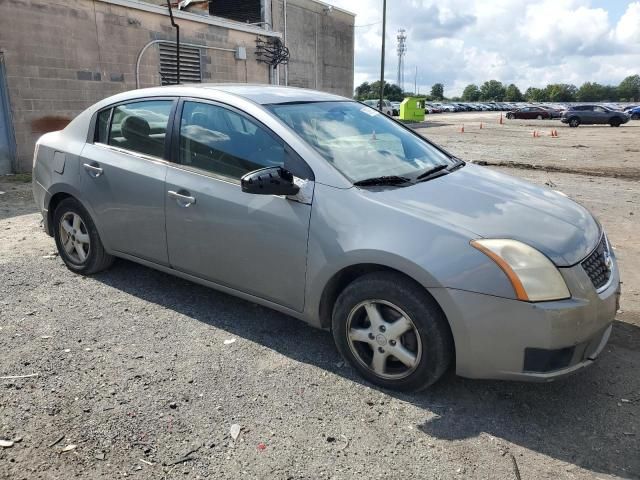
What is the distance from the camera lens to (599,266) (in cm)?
296

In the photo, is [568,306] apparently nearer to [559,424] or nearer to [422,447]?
[559,424]

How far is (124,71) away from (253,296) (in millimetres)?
11200

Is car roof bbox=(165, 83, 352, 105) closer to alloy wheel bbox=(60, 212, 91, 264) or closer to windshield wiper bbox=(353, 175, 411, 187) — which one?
windshield wiper bbox=(353, 175, 411, 187)

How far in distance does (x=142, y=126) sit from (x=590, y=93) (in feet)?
394

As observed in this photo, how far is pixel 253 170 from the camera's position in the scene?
3426 mm

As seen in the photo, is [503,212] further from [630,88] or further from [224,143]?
[630,88]

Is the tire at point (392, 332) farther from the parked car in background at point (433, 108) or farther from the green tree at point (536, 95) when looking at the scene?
the green tree at point (536, 95)

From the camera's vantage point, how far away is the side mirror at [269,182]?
308 cm

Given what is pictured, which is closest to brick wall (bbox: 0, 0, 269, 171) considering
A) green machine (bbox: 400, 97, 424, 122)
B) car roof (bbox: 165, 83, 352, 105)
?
car roof (bbox: 165, 83, 352, 105)

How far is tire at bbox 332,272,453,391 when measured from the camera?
280 cm

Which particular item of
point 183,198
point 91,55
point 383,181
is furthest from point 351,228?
point 91,55

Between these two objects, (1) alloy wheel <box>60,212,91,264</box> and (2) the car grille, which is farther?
(1) alloy wheel <box>60,212,91,264</box>

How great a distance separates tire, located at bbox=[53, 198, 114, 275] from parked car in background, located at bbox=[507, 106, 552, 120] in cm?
4752

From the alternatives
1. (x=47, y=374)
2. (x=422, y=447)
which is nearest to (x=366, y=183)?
(x=422, y=447)
